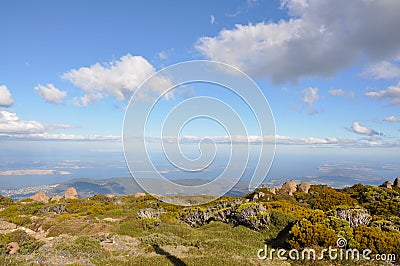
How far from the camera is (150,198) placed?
52.8m

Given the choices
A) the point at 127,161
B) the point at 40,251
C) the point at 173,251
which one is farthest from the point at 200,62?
the point at 40,251

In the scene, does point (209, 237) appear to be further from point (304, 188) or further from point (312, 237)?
point (304, 188)

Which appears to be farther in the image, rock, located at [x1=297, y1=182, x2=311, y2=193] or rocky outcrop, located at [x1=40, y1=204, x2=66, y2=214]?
rock, located at [x1=297, y1=182, x2=311, y2=193]

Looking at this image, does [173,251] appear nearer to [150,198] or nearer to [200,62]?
[200,62]

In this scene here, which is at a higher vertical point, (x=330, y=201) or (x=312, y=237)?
(x=312, y=237)

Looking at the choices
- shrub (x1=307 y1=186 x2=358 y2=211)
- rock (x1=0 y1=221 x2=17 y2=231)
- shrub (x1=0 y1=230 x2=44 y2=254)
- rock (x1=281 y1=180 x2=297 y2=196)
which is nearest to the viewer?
shrub (x1=0 y1=230 x2=44 y2=254)

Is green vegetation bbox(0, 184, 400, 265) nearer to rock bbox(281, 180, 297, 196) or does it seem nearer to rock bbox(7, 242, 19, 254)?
rock bbox(7, 242, 19, 254)

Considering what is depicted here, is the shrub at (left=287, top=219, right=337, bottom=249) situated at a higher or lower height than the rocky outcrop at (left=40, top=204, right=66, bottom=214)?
higher

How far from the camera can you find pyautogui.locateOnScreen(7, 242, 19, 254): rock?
58.5 ft

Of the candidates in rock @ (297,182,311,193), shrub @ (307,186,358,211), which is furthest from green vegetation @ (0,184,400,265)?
rock @ (297,182,311,193)

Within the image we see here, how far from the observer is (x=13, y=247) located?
18641 mm

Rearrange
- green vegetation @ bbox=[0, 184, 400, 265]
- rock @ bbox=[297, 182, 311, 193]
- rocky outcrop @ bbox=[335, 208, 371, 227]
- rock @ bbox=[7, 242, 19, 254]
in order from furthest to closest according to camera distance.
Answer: rock @ bbox=[297, 182, 311, 193]
rocky outcrop @ bbox=[335, 208, 371, 227]
rock @ bbox=[7, 242, 19, 254]
green vegetation @ bbox=[0, 184, 400, 265]

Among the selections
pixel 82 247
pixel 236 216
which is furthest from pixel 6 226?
pixel 236 216

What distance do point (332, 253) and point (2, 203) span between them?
58172 mm
